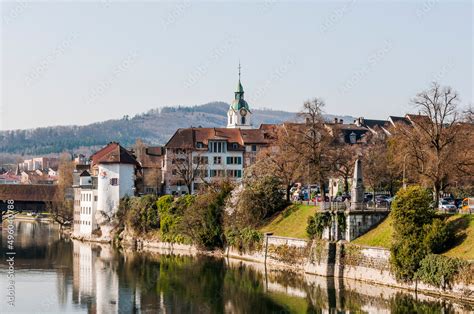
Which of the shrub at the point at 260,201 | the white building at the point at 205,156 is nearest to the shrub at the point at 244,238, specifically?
the shrub at the point at 260,201

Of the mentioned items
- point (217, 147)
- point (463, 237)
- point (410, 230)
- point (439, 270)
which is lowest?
point (439, 270)

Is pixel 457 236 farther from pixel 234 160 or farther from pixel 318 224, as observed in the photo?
pixel 234 160

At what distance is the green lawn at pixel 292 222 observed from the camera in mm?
73963

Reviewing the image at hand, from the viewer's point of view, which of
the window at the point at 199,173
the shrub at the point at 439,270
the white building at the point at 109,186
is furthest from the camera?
the window at the point at 199,173

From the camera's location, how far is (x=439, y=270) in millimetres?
53906

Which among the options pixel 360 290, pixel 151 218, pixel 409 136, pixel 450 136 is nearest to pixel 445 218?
pixel 360 290

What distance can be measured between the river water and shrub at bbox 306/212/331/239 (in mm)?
3767

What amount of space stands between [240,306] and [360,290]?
885 cm

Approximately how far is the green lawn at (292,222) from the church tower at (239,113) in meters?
86.3

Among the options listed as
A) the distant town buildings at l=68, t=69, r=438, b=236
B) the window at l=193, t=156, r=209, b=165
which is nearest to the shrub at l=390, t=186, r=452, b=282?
the distant town buildings at l=68, t=69, r=438, b=236

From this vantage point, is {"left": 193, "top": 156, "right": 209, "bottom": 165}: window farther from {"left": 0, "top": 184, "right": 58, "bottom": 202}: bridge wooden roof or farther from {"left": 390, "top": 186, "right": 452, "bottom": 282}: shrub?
{"left": 390, "top": 186, "right": 452, "bottom": 282}: shrub

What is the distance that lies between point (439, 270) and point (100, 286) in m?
24.3

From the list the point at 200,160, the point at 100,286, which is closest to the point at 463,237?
the point at 100,286

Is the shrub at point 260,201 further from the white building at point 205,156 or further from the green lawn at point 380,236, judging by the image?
the white building at point 205,156
